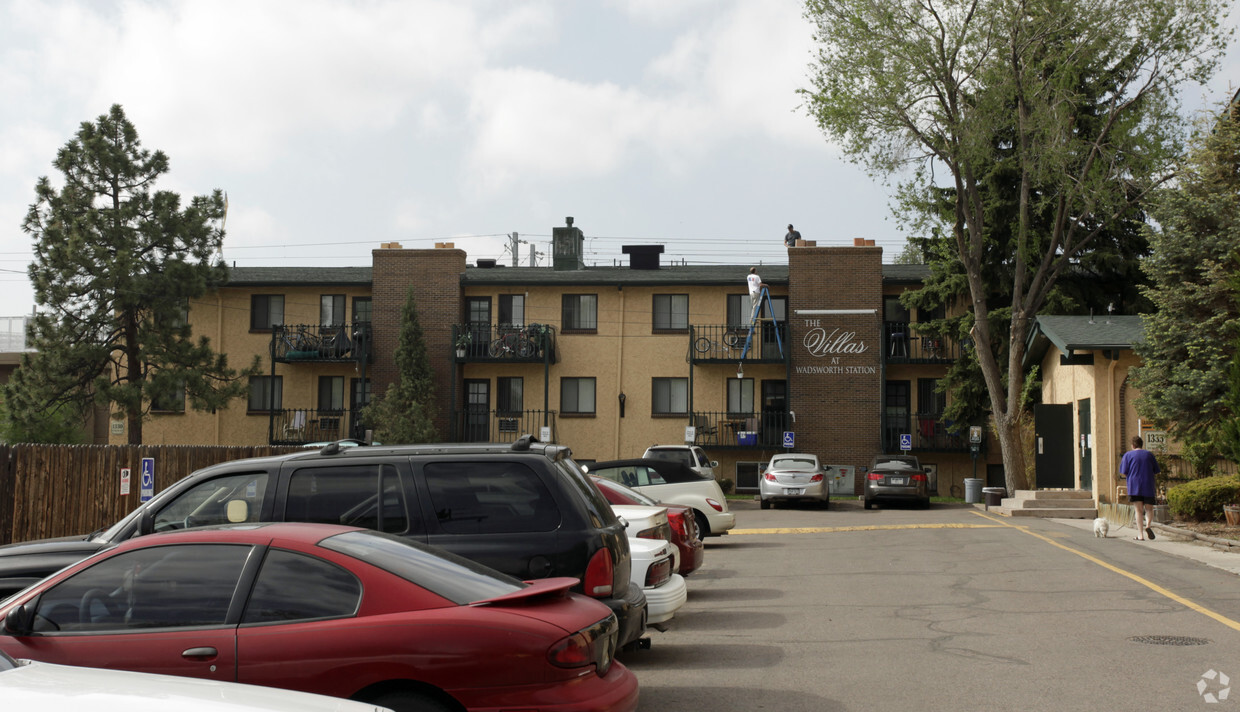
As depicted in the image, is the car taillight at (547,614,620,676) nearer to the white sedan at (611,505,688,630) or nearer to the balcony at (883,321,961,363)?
the white sedan at (611,505,688,630)

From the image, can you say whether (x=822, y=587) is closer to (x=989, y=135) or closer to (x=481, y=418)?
(x=989, y=135)

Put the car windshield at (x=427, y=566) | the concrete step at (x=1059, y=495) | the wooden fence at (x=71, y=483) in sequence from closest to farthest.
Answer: the car windshield at (x=427, y=566) → the wooden fence at (x=71, y=483) → the concrete step at (x=1059, y=495)

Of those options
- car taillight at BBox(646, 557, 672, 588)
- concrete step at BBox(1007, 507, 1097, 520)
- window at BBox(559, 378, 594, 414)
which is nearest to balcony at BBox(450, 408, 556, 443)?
window at BBox(559, 378, 594, 414)

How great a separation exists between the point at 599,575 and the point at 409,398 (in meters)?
31.1

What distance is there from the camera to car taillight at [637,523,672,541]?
1001cm

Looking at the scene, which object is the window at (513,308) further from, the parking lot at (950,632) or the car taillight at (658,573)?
the car taillight at (658,573)

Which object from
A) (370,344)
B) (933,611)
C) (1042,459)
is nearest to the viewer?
(933,611)

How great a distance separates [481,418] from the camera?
3941cm

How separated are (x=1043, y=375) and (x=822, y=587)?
72.0 feet

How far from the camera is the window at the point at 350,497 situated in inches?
286

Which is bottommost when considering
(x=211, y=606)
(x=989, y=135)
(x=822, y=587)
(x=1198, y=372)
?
(x=822, y=587)

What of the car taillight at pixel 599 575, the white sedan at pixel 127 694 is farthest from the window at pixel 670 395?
the white sedan at pixel 127 694

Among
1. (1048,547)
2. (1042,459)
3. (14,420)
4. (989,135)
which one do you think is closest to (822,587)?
(1048,547)

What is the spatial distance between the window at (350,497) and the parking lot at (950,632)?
2.20m
